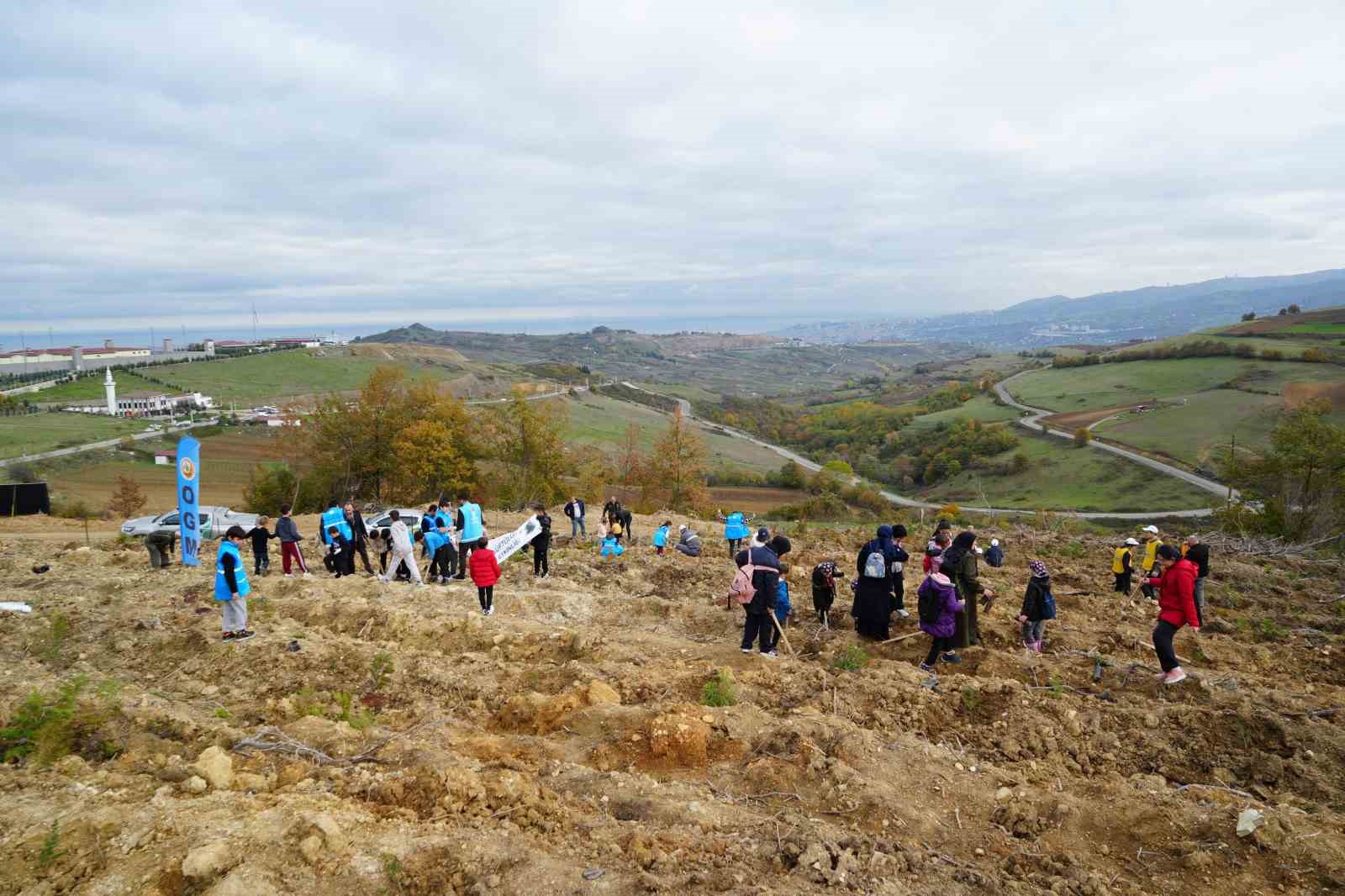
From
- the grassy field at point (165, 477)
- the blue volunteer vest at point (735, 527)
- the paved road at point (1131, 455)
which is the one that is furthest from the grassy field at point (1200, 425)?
the grassy field at point (165, 477)

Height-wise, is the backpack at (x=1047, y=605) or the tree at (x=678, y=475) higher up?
the backpack at (x=1047, y=605)

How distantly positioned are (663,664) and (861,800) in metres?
3.71

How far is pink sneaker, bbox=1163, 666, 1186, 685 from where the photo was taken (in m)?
8.21

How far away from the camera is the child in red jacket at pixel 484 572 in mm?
11047

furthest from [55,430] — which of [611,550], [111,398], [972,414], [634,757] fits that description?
[972,414]

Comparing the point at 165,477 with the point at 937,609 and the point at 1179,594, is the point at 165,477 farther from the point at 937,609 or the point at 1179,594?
the point at 1179,594

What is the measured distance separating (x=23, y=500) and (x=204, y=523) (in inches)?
496

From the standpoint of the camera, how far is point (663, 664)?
9086 mm

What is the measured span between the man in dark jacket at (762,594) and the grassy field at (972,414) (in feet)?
319

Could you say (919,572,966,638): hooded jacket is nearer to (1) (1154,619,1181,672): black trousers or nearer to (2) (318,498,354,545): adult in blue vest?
(1) (1154,619,1181,672): black trousers

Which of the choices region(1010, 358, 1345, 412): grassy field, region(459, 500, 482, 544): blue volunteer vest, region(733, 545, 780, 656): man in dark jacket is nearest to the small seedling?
region(733, 545, 780, 656): man in dark jacket

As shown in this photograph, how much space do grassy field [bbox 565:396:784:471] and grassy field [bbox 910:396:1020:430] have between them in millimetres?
24580

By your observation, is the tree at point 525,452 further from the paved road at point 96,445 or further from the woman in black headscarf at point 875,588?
the paved road at point 96,445

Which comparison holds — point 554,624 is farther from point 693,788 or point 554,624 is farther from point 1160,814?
point 1160,814
